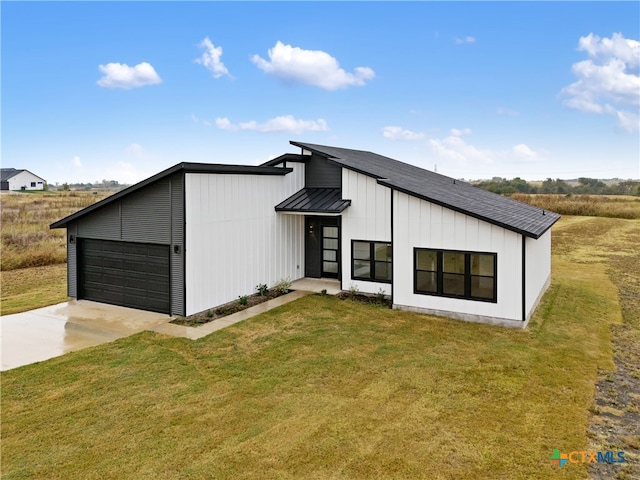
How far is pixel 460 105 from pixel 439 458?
28.7 meters

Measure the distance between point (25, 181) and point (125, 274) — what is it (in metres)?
75.9

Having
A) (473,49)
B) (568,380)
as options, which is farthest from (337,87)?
(568,380)

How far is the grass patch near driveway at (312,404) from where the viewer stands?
5188 millimetres

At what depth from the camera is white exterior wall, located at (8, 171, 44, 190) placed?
6762 centimetres

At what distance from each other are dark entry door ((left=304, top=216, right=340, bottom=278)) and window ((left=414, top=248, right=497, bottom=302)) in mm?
3917

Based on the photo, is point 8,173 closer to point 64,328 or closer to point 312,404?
point 64,328

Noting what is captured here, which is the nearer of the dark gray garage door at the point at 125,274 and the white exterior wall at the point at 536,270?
the white exterior wall at the point at 536,270

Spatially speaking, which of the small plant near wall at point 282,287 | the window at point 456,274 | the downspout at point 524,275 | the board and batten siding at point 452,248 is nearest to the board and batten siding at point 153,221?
the small plant near wall at point 282,287

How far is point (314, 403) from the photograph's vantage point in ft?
21.9

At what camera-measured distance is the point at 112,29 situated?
63.2 feet

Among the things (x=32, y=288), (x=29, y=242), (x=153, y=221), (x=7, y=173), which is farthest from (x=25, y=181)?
(x=153, y=221)

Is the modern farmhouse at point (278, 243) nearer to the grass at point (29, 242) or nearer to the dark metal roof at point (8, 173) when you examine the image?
the grass at point (29, 242)

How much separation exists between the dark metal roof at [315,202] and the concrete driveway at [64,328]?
198 inches

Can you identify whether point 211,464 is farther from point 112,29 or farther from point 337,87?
point 337,87
